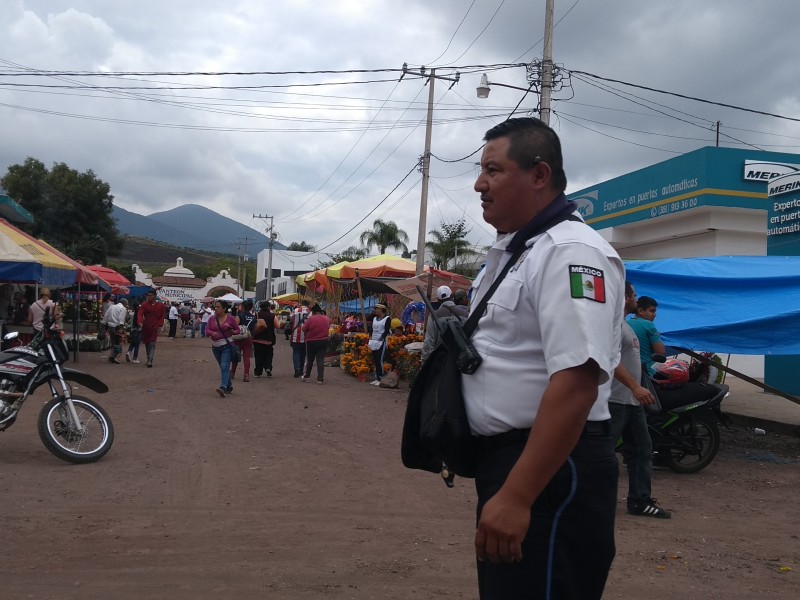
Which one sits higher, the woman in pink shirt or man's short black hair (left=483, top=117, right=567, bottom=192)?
man's short black hair (left=483, top=117, right=567, bottom=192)

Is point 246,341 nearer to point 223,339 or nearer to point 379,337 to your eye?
point 223,339

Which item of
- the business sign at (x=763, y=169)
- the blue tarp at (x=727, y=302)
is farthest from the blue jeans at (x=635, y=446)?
the business sign at (x=763, y=169)

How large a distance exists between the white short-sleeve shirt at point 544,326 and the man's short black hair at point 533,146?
20cm

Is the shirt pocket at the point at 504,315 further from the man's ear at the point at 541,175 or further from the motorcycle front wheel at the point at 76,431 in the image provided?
the motorcycle front wheel at the point at 76,431

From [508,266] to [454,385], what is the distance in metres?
0.36

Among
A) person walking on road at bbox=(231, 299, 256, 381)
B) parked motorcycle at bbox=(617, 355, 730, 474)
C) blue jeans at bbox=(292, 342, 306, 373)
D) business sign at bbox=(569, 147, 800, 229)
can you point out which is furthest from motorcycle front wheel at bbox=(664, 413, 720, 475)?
business sign at bbox=(569, 147, 800, 229)

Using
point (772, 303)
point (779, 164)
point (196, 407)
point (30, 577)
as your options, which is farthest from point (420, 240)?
point (30, 577)

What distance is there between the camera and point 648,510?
6285mm

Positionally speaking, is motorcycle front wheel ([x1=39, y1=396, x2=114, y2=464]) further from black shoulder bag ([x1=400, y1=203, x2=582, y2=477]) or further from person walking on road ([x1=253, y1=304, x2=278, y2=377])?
person walking on road ([x1=253, y1=304, x2=278, y2=377])

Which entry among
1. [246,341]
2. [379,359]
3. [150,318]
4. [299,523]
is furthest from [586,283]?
[150,318]

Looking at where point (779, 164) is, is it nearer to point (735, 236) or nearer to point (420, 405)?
point (735, 236)

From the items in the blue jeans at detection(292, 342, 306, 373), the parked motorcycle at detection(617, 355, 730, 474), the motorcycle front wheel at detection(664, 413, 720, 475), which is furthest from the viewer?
the blue jeans at detection(292, 342, 306, 373)

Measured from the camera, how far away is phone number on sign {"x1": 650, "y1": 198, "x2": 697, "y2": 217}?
2034 centimetres

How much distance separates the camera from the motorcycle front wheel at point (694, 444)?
8.02 m
